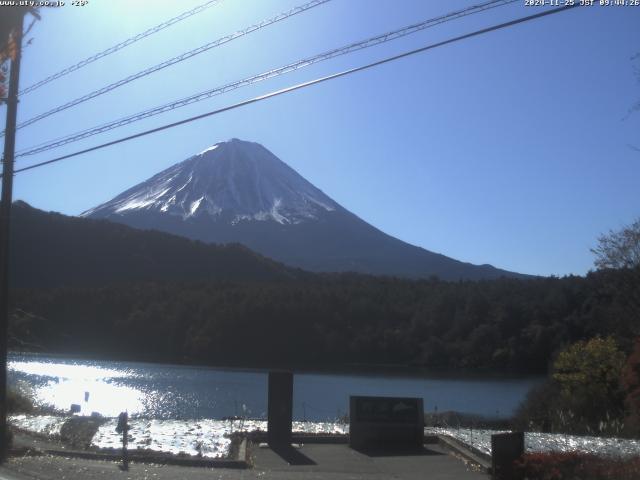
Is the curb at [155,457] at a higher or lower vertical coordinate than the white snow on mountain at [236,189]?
lower

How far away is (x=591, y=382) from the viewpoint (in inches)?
953

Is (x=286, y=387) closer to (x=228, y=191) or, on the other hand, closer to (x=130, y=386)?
(x=130, y=386)

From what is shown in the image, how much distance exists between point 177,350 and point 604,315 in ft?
92.2

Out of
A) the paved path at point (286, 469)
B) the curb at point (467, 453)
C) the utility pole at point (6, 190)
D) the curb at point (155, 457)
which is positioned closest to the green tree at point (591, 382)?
the curb at point (467, 453)

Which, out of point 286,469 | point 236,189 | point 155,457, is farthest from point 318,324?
point 236,189

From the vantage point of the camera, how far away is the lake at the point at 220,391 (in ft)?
89.8

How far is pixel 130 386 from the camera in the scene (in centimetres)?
3359

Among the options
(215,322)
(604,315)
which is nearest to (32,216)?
(215,322)

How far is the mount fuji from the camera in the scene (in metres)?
125

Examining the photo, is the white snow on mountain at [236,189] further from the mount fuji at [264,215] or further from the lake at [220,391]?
the lake at [220,391]

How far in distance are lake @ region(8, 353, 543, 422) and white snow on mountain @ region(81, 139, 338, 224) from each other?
3594 inches

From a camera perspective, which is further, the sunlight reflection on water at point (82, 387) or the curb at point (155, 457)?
the sunlight reflection on water at point (82, 387)

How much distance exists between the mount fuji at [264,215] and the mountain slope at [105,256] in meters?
Answer: 41.8

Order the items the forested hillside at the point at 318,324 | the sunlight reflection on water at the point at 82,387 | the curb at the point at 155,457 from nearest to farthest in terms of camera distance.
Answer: the curb at the point at 155,457, the sunlight reflection on water at the point at 82,387, the forested hillside at the point at 318,324
